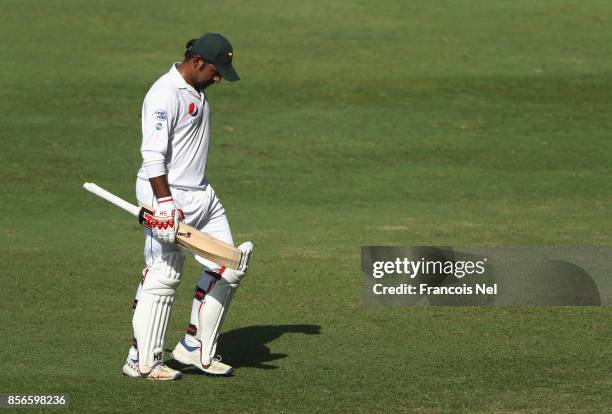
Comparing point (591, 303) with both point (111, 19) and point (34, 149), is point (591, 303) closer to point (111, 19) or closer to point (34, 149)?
point (34, 149)

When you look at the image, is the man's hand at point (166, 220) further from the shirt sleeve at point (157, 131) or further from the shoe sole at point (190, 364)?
the shoe sole at point (190, 364)

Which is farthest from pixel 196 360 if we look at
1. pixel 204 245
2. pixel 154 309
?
pixel 204 245

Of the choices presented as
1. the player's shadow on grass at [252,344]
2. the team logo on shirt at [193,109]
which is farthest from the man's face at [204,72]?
A: the player's shadow on grass at [252,344]

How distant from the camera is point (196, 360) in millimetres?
7941

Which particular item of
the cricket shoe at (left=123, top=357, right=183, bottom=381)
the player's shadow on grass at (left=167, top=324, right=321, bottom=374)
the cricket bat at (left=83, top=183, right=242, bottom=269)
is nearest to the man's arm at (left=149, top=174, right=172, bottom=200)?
the cricket bat at (left=83, top=183, right=242, bottom=269)

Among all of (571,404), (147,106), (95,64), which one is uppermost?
(95,64)

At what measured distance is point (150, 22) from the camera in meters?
24.3

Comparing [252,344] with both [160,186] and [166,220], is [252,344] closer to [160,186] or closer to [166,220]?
[166,220]

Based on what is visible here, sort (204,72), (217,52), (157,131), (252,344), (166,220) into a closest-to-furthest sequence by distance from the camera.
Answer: (166,220), (157,131), (217,52), (204,72), (252,344)

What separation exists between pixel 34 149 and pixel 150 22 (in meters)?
7.86

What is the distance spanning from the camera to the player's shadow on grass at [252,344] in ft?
27.1

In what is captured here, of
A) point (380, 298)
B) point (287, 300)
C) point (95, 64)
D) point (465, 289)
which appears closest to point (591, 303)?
point (465, 289)

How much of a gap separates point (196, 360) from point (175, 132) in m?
1.52

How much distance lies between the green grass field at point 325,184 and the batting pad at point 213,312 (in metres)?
0.31
